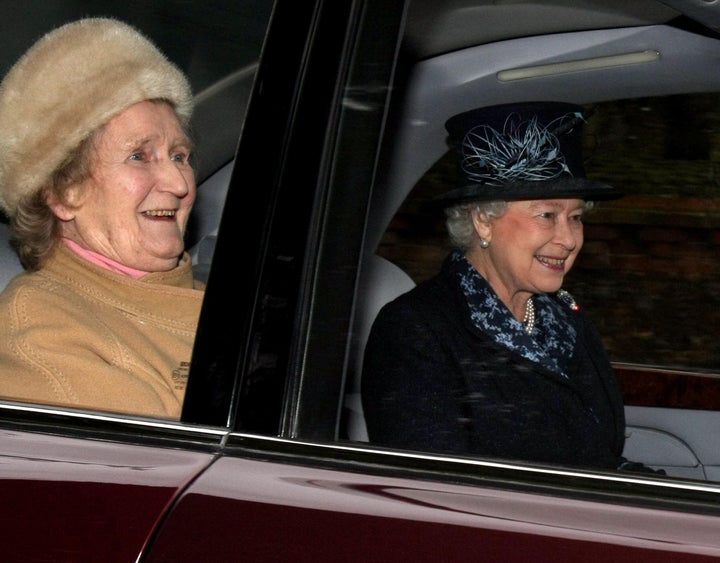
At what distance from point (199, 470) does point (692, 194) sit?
1.03 metres

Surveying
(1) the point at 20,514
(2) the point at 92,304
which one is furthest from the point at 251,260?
(2) the point at 92,304

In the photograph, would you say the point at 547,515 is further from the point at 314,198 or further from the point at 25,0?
the point at 25,0

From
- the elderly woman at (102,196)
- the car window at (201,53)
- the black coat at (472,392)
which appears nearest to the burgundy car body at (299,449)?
the black coat at (472,392)

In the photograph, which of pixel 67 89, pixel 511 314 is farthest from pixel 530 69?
pixel 67 89

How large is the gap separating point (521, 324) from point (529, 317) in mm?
143

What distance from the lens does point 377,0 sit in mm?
1521

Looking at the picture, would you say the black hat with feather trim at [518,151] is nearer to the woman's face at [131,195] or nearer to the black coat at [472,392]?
the black coat at [472,392]

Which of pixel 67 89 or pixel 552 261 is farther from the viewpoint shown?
pixel 552 261

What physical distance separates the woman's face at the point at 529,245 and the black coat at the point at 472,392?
0.11m

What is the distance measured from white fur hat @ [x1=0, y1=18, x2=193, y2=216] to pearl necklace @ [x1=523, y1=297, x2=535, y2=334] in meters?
0.87

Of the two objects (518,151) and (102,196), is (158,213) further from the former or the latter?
(518,151)

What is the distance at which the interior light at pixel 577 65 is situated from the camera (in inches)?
94.0

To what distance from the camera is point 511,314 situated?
2.43 m

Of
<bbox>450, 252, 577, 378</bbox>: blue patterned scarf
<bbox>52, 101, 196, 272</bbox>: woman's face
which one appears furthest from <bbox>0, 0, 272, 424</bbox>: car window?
<bbox>450, 252, 577, 378</bbox>: blue patterned scarf
